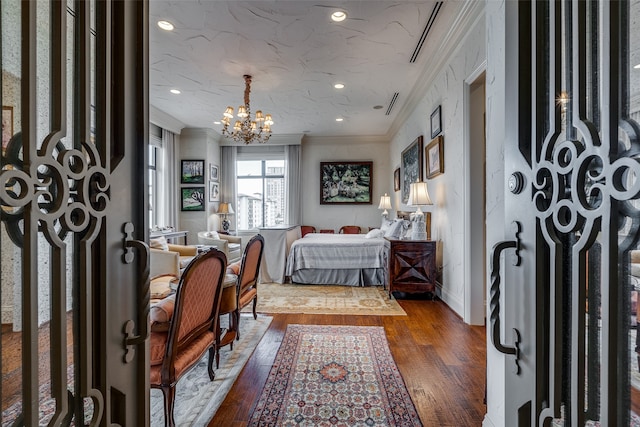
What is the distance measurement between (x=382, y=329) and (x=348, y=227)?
432cm

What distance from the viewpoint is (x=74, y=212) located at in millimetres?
560

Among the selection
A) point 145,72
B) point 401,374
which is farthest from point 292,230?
point 145,72

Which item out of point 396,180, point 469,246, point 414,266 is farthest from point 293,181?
point 469,246

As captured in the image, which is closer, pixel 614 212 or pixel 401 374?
pixel 614 212

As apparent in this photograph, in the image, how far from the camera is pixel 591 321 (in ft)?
1.82

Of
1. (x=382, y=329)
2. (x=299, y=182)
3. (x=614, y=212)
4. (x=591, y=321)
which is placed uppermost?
(x=299, y=182)

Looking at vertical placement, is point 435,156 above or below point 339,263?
above

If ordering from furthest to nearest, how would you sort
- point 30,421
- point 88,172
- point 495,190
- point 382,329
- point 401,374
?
point 382,329
point 401,374
point 495,190
point 88,172
point 30,421

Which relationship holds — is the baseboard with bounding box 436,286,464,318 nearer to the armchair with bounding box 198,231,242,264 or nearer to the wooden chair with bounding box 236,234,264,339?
the wooden chair with bounding box 236,234,264,339

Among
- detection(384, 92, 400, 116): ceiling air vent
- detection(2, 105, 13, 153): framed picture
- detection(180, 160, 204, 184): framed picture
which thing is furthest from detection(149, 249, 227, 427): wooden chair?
detection(180, 160, 204, 184): framed picture

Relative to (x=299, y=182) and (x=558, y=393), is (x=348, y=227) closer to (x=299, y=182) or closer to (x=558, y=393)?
(x=299, y=182)

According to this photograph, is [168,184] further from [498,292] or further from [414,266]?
[498,292]

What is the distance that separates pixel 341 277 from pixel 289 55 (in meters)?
3.06

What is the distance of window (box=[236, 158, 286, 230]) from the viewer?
7555 mm
